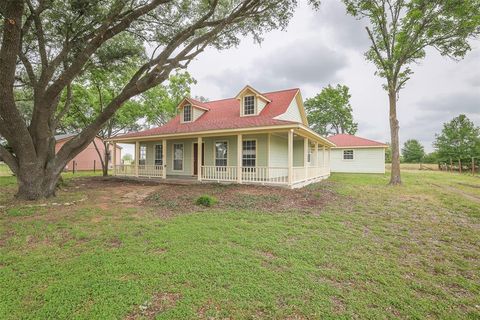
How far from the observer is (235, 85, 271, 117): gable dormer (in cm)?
1370

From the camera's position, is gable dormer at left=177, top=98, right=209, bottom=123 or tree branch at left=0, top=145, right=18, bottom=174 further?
gable dormer at left=177, top=98, right=209, bottom=123

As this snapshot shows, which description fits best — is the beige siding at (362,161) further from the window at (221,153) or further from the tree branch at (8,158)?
the tree branch at (8,158)

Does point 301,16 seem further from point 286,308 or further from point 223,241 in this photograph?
point 286,308

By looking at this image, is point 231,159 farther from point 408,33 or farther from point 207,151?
point 408,33

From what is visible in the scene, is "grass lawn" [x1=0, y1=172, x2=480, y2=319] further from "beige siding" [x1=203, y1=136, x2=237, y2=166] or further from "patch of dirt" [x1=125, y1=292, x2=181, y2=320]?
"beige siding" [x1=203, y1=136, x2=237, y2=166]

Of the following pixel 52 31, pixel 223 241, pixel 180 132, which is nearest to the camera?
pixel 223 241

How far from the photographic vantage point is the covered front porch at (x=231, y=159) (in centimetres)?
1121

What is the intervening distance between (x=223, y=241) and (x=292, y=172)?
655cm

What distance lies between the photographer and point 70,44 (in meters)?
8.39

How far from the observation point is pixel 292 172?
10.4 metres

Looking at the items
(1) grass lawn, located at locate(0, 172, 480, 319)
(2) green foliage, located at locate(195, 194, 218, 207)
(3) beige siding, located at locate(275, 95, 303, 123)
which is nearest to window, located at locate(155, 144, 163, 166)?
(3) beige siding, located at locate(275, 95, 303, 123)

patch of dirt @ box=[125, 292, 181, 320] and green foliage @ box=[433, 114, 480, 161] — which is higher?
green foliage @ box=[433, 114, 480, 161]

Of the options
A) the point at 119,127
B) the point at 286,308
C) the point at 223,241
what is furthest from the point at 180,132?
the point at 119,127

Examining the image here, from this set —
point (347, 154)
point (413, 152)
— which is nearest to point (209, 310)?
point (347, 154)
